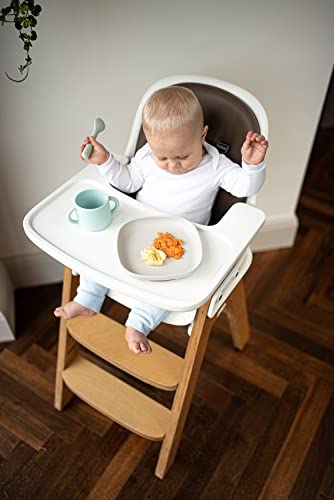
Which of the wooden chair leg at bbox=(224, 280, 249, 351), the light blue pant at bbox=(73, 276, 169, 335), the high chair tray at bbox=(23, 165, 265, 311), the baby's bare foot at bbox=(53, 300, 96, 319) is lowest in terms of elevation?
the wooden chair leg at bbox=(224, 280, 249, 351)

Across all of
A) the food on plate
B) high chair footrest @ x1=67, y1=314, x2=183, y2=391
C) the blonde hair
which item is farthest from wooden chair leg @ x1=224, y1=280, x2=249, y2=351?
the blonde hair

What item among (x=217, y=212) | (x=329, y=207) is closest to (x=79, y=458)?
(x=217, y=212)

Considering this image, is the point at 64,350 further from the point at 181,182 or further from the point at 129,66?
the point at 129,66

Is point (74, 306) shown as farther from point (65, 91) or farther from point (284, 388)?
point (284, 388)

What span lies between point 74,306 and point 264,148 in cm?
62

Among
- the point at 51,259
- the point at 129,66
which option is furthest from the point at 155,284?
the point at 51,259

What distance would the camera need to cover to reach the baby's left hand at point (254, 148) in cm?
107

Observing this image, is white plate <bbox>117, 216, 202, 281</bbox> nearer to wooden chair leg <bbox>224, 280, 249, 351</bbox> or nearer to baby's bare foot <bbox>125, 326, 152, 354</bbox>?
baby's bare foot <bbox>125, 326, 152, 354</bbox>

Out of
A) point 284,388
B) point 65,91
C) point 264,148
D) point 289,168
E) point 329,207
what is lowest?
point 284,388

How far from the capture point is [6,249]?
1.80m

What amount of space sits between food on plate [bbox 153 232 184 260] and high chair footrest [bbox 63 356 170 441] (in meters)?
0.53

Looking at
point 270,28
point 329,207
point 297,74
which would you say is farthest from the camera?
point 329,207

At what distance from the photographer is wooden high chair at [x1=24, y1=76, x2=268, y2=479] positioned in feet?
3.35

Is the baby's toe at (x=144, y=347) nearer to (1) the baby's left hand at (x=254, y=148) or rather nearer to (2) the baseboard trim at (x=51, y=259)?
(1) the baby's left hand at (x=254, y=148)
